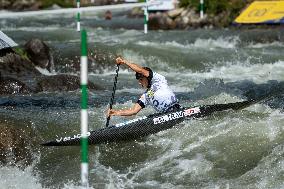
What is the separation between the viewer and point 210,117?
985 cm

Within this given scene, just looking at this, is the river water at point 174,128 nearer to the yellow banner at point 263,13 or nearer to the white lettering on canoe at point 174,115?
the white lettering on canoe at point 174,115

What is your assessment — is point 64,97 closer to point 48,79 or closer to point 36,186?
point 48,79

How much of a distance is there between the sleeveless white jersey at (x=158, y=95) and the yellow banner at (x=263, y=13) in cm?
1228

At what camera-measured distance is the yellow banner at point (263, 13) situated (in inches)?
838

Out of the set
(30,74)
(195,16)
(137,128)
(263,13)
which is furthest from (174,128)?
(195,16)

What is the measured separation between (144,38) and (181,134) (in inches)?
456

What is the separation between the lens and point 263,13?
72.1ft

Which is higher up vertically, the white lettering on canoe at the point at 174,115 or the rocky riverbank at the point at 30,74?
the white lettering on canoe at the point at 174,115

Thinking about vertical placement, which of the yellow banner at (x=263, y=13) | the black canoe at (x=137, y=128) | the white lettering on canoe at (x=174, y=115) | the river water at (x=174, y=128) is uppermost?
the yellow banner at (x=263, y=13)

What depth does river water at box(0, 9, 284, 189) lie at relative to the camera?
7867 millimetres

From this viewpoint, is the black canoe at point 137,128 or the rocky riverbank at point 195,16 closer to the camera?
the black canoe at point 137,128

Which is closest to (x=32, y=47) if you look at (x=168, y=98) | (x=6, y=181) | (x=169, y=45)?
(x=169, y=45)

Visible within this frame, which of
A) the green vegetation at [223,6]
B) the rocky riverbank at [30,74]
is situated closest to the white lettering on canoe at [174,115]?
the rocky riverbank at [30,74]

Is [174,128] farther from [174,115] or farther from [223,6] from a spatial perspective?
[223,6]
